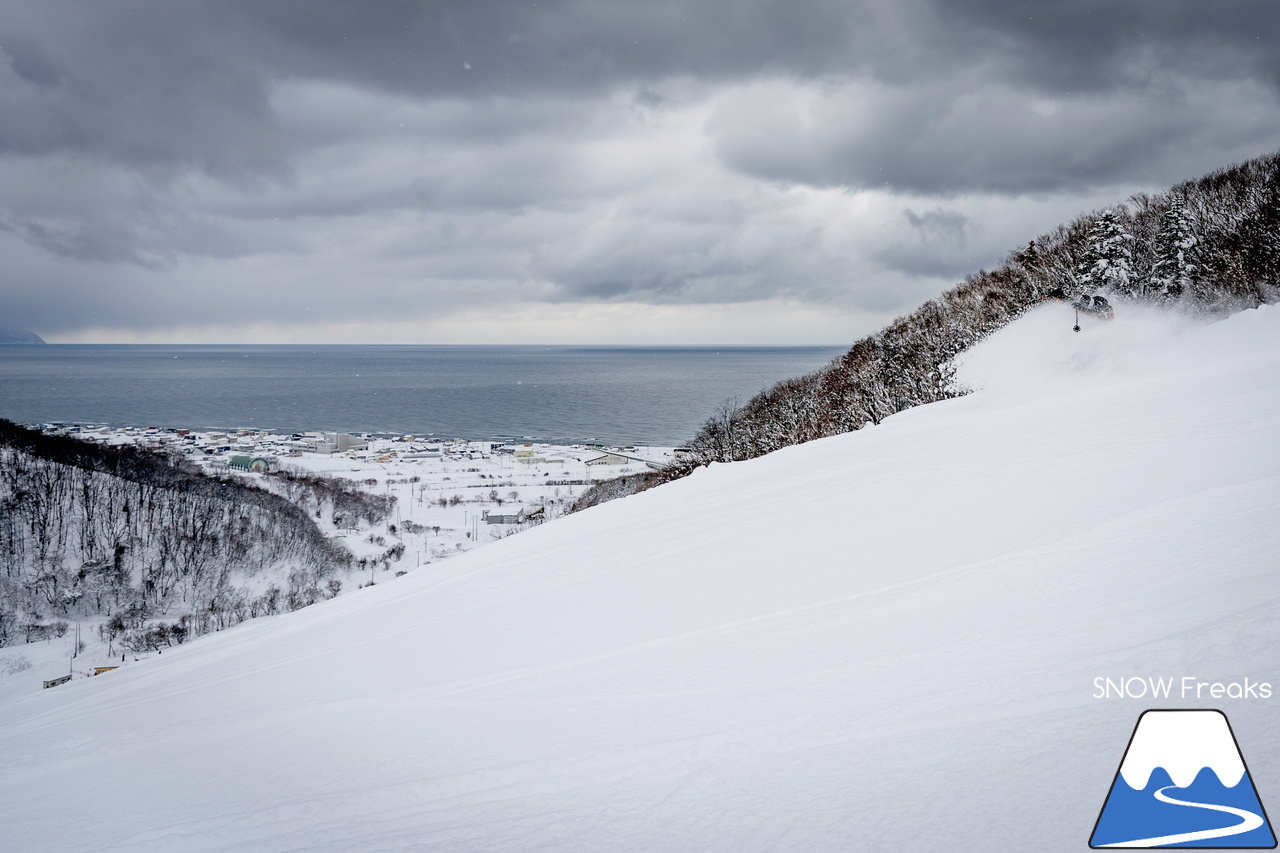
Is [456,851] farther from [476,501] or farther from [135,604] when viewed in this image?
[476,501]

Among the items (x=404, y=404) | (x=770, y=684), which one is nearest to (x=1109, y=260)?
(x=770, y=684)

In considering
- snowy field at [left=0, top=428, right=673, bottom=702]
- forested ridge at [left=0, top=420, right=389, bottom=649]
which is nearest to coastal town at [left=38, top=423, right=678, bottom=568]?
snowy field at [left=0, top=428, right=673, bottom=702]

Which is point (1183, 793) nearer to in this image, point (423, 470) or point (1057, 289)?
point (1057, 289)

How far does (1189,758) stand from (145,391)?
17609cm

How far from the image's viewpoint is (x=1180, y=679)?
83.7 inches

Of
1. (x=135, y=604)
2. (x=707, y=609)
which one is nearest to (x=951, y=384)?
(x=707, y=609)

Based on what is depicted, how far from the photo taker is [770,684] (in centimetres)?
281

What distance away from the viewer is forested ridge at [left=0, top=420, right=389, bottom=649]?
29250mm

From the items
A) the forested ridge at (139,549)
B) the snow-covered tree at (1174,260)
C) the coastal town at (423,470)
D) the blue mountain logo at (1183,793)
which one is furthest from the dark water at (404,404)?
the blue mountain logo at (1183,793)

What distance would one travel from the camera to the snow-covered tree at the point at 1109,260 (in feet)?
59.0

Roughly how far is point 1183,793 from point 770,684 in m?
1.42

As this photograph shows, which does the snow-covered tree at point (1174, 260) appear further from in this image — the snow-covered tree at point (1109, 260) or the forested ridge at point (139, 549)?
the forested ridge at point (139, 549)

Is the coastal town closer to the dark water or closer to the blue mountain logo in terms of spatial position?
the dark water

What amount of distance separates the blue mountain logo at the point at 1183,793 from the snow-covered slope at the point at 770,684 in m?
0.05
